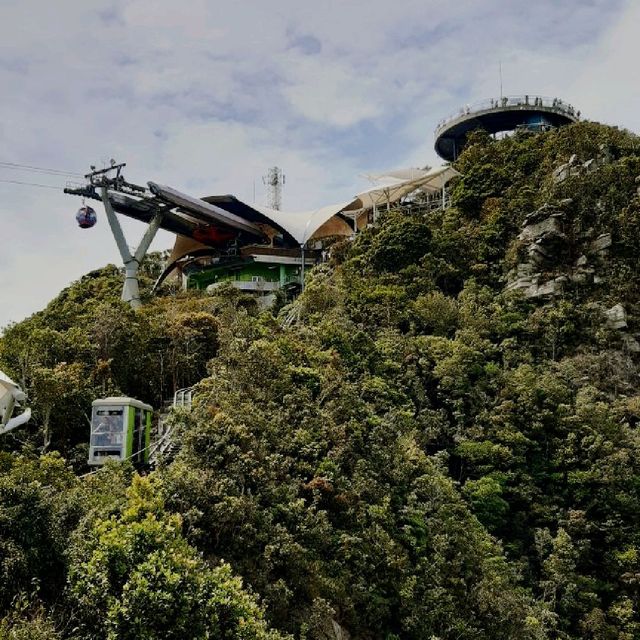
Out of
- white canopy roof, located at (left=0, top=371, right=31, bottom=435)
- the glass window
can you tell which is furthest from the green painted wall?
white canopy roof, located at (left=0, top=371, right=31, bottom=435)

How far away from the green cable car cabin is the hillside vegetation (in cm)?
125

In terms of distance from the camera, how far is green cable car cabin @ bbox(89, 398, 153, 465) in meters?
17.2

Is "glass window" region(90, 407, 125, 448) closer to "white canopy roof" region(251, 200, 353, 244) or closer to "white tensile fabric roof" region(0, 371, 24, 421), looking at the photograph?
"white tensile fabric roof" region(0, 371, 24, 421)

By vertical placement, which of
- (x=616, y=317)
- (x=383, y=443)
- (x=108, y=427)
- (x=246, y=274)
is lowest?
(x=383, y=443)

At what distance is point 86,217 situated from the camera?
35.5 m

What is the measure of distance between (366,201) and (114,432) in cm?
3178

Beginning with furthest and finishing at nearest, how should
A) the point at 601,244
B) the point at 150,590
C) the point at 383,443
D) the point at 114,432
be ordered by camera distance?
the point at 601,244 < the point at 383,443 < the point at 114,432 < the point at 150,590

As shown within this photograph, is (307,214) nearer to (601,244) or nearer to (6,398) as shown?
(601,244)

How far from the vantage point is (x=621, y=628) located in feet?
66.4

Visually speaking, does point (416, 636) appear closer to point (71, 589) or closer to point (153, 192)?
point (71, 589)

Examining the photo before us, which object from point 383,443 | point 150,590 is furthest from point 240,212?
point 150,590

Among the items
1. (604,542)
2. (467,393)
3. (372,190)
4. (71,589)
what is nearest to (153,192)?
(372,190)

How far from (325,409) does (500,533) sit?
688 cm

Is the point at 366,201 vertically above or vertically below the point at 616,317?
above
